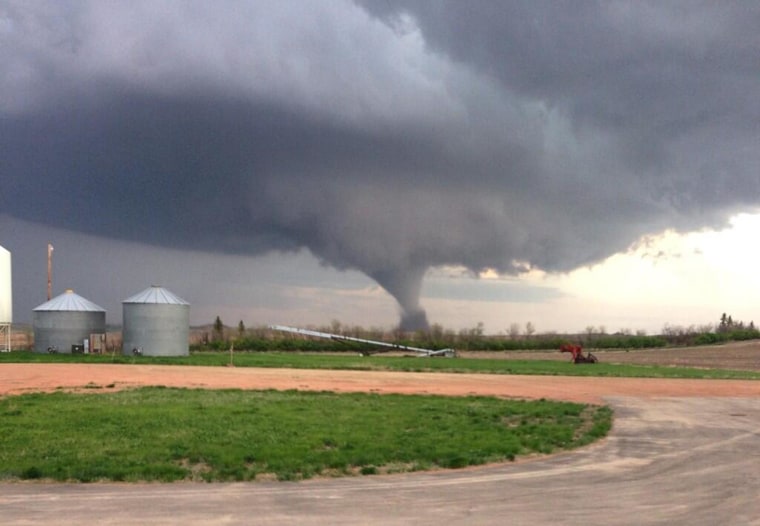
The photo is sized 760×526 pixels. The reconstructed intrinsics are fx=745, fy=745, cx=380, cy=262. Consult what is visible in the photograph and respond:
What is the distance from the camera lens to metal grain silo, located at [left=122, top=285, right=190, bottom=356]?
75375mm

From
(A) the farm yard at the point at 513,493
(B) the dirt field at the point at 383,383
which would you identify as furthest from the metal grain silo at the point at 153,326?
(A) the farm yard at the point at 513,493

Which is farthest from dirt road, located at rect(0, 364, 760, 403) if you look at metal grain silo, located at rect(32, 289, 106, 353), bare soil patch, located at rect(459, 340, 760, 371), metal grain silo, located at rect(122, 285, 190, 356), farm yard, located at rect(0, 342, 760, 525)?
bare soil patch, located at rect(459, 340, 760, 371)

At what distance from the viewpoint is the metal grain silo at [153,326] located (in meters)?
75.4

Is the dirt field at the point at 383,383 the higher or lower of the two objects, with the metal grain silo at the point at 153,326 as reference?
lower

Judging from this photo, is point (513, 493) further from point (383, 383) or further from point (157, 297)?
point (157, 297)

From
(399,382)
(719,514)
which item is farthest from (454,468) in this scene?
(399,382)

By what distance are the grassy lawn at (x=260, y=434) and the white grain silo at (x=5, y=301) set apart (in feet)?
170

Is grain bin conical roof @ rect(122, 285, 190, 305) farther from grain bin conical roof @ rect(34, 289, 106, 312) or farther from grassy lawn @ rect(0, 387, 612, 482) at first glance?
grassy lawn @ rect(0, 387, 612, 482)

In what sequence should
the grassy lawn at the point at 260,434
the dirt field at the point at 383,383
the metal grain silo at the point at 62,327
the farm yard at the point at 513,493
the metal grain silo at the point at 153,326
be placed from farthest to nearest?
the metal grain silo at the point at 62,327
the metal grain silo at the point at 153,326
the dirt field at the point at 383,383
the grassy lawn at the point at 260,434
the farm yard at the point at 513,493

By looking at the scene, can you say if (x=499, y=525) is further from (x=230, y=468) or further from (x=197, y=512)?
(x=230, y=468)

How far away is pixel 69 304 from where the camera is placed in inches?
3145

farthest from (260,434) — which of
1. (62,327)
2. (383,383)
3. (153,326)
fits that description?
(62,327)

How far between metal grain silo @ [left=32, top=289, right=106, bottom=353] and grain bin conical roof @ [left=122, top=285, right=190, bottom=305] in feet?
20.3

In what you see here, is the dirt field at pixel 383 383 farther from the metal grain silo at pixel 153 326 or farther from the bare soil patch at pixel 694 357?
the bare soil patch at pixel 694 357
